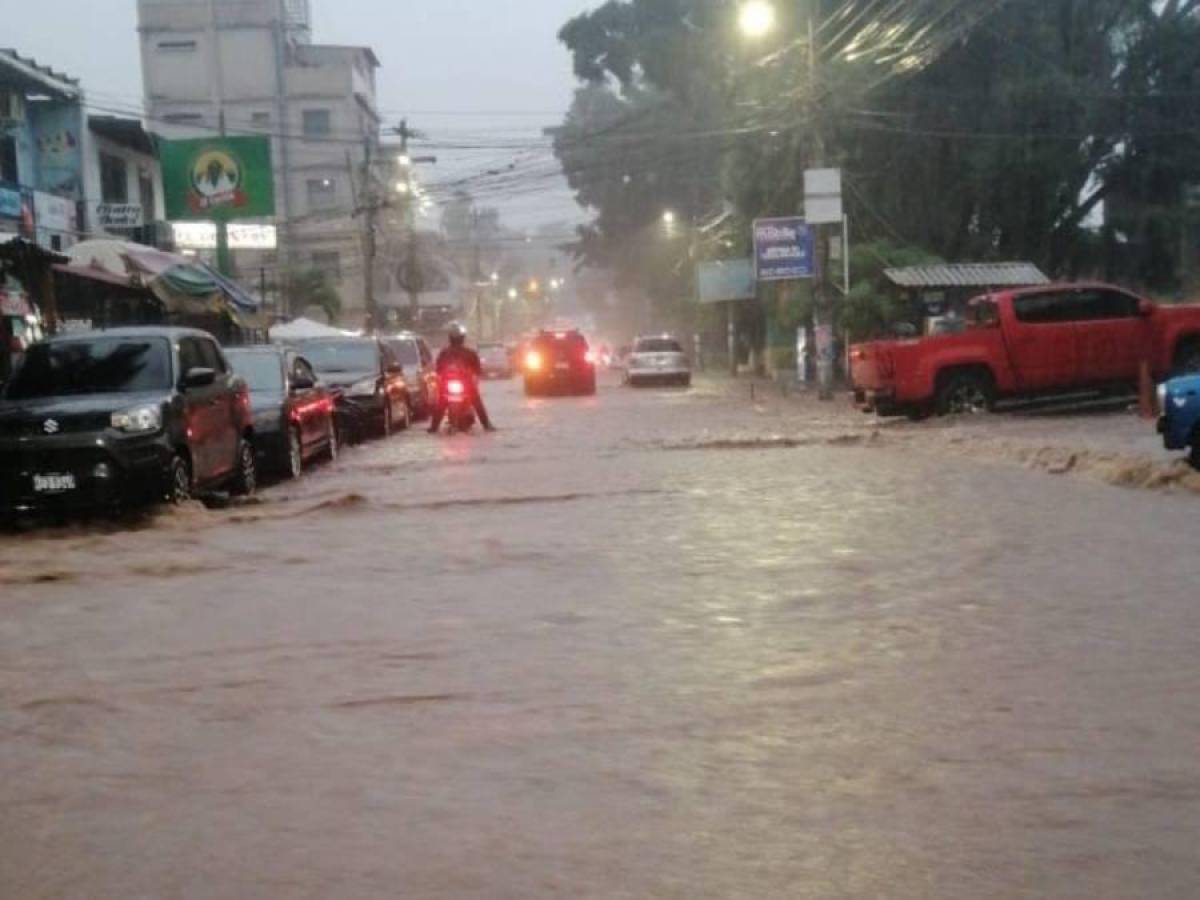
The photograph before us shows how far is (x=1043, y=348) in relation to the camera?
2167cm

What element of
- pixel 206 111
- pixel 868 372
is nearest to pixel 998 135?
pixel 868 372

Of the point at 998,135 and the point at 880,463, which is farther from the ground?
the point at 998,135

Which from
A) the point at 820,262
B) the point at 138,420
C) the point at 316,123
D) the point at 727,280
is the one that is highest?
the point at 316,123

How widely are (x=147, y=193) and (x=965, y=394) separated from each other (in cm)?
2164

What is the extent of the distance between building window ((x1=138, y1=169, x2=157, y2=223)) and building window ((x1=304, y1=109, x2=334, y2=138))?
105 ft

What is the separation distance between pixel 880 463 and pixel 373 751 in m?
11.9

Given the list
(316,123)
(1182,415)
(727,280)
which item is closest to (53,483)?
(1182,415)

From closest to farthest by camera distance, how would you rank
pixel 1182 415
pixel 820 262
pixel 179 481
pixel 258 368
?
1. pixel 179 481
2. pixel 1182 415
3. pixel 258 368
4. pixel 820 262

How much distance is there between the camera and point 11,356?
19656mm

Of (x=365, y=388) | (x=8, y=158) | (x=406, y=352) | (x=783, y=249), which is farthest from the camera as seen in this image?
(x=783, y=249)

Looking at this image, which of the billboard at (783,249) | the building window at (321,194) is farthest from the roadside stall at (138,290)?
the building window at (321,194)

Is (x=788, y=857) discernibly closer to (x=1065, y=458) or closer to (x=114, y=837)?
(x=114, y=837)

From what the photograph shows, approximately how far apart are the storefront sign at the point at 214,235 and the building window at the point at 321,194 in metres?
30.8

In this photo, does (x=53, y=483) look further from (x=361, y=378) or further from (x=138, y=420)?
(x=361, y=378)
